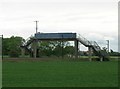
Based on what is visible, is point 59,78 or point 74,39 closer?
point 59,78

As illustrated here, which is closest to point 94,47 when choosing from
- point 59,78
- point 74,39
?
point 74,39

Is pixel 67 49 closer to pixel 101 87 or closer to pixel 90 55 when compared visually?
pixel 90 55

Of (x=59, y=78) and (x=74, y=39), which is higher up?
(x=74, y=39)

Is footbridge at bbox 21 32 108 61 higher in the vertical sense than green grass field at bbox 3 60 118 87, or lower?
higher

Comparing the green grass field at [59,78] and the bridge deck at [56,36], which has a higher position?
the bridge deck at [56,36]

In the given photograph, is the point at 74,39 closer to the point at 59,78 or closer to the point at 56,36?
the point at 56,36

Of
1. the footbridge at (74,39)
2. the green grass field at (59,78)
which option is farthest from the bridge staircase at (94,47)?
the green grass field at (59,78)

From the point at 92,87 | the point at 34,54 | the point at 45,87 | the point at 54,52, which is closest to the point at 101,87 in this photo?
the point at 92,87

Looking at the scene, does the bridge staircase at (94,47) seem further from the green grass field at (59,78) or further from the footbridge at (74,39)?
the green grass field at (59,78)

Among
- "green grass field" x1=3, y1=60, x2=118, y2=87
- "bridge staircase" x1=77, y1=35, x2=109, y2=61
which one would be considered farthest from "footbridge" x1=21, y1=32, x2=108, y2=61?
"green grass field" x1=3, y1=60, x2=118, y2=87

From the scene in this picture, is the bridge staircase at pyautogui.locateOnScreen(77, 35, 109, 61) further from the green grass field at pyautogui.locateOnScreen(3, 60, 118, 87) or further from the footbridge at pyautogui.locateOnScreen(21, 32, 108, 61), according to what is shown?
the green grass field at pyautogui.locateOnScreen(3, 60, 118, 87)

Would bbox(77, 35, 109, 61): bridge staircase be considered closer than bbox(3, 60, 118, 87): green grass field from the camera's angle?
No

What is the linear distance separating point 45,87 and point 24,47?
202 feet

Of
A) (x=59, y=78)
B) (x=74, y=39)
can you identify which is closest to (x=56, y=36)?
(x=74, y=39)
